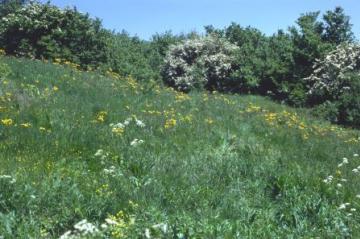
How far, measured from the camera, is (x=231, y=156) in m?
9.81

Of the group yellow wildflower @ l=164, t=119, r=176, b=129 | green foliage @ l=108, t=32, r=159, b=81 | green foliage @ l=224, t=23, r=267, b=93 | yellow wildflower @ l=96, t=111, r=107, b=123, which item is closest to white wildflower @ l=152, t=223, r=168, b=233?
yellow wildflower @ l=96, t=111, r=107, b=123

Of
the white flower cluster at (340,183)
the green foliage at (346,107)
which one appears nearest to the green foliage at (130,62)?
the green foliage at (346,107)

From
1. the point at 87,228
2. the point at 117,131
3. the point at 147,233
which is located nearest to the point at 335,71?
the point at 117,131

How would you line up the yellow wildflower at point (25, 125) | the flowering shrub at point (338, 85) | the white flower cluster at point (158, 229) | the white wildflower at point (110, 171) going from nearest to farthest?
the white flower cluster at point (158, 229) < the white wildflower at point (110, 171) < the yellow wildflower at point (25, 125) < the flowering shrub at point (338, 85)

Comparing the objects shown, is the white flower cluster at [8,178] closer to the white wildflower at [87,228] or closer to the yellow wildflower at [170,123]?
the white wildflower at [87,228]

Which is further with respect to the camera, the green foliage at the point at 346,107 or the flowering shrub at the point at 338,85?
the flowering shrub at the point at 338,85

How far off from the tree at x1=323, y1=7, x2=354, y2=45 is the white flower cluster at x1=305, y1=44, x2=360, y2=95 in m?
1.17

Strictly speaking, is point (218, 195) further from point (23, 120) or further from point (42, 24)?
point (42, 24)

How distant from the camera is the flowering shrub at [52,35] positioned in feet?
70.6

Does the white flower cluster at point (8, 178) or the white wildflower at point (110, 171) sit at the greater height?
the white wildflower at point (110, 171)

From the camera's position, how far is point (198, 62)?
2453 cm

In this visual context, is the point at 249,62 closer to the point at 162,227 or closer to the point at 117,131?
the point at 117,131

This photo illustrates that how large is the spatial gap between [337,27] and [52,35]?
9536 millimetres

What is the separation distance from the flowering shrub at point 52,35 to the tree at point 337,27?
7.62m
